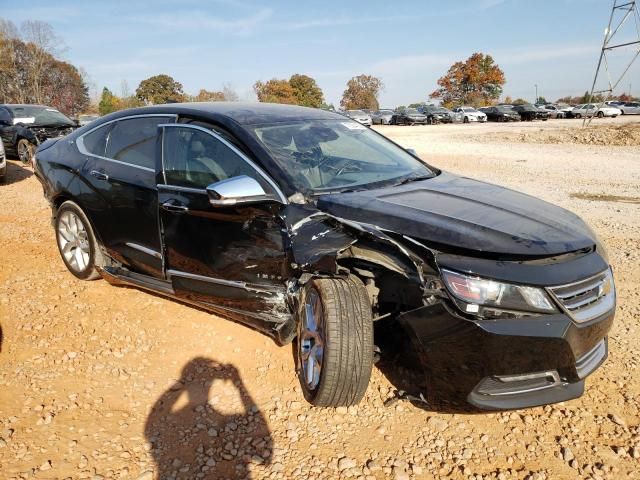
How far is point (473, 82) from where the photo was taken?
Result: 66500 mm

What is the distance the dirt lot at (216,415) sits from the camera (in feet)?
7.92

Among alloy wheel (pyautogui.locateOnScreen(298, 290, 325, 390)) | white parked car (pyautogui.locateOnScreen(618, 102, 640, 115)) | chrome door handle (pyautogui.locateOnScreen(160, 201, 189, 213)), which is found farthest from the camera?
white parked car (pyautogui.locateOnScreen(618, 102, 640, 115))

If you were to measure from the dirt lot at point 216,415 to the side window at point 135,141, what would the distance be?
119cm

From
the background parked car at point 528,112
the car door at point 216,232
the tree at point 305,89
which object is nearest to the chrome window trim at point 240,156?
the car door at point 216,232

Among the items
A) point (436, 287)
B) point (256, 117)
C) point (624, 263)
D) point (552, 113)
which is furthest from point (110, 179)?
point (552, 113)

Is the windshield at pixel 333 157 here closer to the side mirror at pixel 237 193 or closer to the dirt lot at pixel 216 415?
the side mirror at pixel 237 193

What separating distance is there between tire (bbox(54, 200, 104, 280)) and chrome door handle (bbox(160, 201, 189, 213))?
118 centimetres

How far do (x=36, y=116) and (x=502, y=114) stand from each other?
37693 millimetres

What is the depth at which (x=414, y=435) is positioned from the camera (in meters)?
2.64

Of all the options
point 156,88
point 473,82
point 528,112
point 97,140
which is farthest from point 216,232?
point 473,82

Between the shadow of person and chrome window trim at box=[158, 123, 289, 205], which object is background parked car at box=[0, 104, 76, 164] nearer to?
chrome window trim at box=[158, 123, 289, 205]

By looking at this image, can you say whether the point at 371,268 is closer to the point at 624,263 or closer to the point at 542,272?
the point at 542,272

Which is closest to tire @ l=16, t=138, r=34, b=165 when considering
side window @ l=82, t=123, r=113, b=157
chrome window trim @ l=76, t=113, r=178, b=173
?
chrome window trim @ l=76, t=113, r=178, b=173

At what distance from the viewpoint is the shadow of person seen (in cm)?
241
